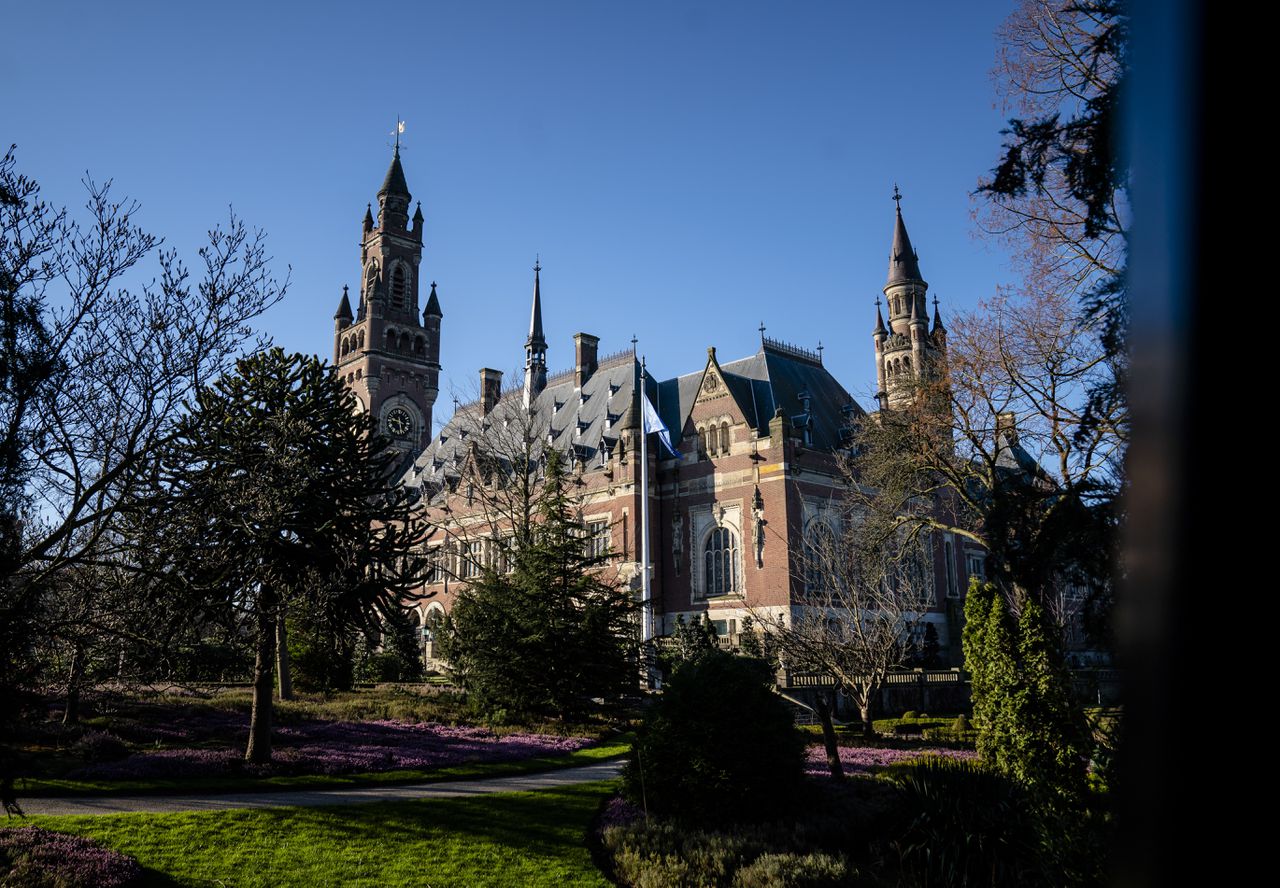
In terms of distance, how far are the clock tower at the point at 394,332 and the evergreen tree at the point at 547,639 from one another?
42938 mm

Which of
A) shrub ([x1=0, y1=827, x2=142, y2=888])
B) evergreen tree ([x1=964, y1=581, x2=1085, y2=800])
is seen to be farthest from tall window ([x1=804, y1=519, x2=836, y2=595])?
shrub ([x1=0, y1=827, x2=142, y2=888])

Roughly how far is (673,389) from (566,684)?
27.9m

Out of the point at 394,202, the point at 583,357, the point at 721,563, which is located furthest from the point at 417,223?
the point at 721,563

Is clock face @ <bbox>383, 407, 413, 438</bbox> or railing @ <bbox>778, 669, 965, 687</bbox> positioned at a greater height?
clock face @ <bbox>383, 407, 413, 438</bbox>

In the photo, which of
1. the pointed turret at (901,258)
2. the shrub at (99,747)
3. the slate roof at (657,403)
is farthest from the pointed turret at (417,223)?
the shrub at (99,747)

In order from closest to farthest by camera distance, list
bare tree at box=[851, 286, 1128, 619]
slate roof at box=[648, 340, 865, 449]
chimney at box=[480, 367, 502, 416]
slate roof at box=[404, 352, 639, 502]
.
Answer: bare tree at box=[851, 286, 1128, 619] → slate roof at box=[648, 340, 865, 449] → slate roof at box=[404, 352, 639, 502] → chimney at box=[480, 367, 502, 416]

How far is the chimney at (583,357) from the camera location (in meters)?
56.9

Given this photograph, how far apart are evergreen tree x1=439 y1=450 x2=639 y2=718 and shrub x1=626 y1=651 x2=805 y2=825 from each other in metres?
12.9

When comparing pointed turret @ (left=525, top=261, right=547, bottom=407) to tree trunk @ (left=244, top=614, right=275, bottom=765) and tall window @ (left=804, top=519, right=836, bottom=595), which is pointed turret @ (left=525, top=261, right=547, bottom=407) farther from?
tree trunk @ (left=244, top=614, right=275, bottom=765)

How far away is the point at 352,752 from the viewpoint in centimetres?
1898

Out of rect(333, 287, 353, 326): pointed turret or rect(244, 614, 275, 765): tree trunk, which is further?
rect(333, 287, 353, 326): pointed turret

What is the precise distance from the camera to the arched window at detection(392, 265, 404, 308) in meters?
69.1

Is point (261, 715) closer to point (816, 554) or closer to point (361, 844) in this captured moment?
point (361, 844)

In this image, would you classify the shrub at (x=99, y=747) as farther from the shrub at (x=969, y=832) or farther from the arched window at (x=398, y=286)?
the arched window at (x=398, y=286)
